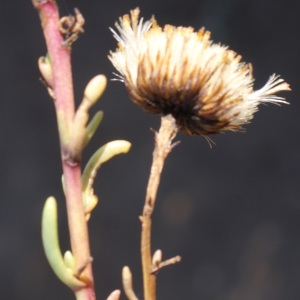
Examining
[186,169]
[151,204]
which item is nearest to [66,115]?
[151,204]

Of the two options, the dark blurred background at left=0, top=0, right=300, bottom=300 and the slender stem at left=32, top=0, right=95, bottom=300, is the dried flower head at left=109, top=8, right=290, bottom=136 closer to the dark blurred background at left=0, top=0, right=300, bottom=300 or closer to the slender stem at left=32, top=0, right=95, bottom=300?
the slender stem at left=32, top=0, right=95, bottom=300

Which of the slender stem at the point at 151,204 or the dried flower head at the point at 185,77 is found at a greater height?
the dried flower head at the point at 185,77

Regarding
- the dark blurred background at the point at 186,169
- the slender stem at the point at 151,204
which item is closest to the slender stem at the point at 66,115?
the slender stem at the point at 151,204

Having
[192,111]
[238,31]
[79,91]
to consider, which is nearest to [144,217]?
[192,111]

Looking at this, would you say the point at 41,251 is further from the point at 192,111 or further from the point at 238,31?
the point at 192,111

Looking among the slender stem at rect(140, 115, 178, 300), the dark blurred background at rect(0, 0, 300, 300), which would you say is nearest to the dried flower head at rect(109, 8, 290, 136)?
the slender stem at rect(140, 115, 178, 300)

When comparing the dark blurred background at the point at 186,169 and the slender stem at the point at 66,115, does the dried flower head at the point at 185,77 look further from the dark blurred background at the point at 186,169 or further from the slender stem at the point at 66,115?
the dark blurred background at the point at 186,169

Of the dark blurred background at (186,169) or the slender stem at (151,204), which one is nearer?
the slender stem at (151,204)
